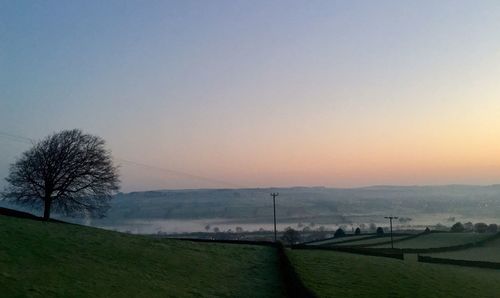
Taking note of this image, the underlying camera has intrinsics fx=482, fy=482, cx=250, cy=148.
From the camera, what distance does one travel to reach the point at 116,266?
95.0 feet

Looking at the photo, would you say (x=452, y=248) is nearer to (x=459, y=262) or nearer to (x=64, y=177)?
(x=459, y=262)

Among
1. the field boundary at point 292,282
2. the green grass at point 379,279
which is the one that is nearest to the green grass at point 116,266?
the field boundary at point 292,282

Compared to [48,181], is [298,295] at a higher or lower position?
lower

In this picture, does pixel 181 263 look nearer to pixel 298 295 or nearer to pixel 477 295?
pixel 298 295

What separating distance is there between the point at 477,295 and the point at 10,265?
2910 centimetres

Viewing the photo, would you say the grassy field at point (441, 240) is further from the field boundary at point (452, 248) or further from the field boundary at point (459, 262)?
the field boundary at point (459, 262)

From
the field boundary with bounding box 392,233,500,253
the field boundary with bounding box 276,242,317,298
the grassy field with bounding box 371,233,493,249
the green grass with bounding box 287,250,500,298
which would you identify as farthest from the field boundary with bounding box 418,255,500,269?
the grassy field with bounding box 371,233,493,249

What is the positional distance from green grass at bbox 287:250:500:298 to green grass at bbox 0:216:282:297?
2.60m

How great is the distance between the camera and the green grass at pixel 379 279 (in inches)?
1152

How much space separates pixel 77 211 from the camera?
193ft

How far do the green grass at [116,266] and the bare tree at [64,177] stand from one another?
57.8 feet

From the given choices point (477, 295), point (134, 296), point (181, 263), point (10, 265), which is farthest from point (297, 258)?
point (10, 265)

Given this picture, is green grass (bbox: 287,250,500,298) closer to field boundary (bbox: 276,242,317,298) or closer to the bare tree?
field boundary (bbox: 276,242,317,298)

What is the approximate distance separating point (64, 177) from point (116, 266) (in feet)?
101
